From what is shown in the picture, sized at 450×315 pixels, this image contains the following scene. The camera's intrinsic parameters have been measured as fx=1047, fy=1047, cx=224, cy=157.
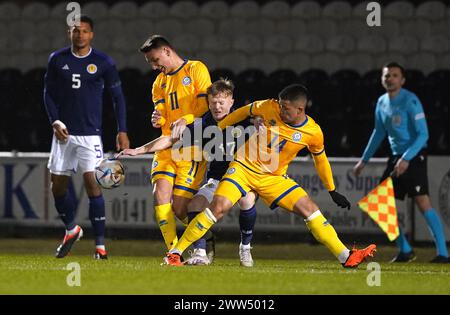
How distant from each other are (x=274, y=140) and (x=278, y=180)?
30 centimetres

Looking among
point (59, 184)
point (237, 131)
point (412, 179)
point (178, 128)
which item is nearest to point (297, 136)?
point (237, 131)

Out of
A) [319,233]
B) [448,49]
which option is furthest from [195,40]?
[319,233]

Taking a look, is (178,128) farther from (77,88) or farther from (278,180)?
(77,88)

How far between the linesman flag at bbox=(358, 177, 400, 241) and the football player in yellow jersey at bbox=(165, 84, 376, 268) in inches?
55.6

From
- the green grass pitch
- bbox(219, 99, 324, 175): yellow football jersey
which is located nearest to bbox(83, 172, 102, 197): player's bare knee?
the green grass pitch

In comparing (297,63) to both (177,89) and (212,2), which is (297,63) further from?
(177,89)

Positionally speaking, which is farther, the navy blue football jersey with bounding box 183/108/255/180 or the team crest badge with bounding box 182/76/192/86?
the team crest badge with bounding box 182/76/192/86

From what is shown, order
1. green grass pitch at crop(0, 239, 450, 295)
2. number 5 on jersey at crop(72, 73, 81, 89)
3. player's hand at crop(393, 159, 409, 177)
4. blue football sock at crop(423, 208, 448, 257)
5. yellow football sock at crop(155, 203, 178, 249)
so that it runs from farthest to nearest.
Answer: blue football sock at crop(423, 208, 448, 257) < player's hand at crop(393, 159, 409, 177) < number 5 on jersey at crop(72, 73, 81, 89) < yellow football sock at crop(155, 203, 178, 249) < green grass pitch at crop(0, 239, 450, 295)

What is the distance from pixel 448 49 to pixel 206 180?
6.73 meters

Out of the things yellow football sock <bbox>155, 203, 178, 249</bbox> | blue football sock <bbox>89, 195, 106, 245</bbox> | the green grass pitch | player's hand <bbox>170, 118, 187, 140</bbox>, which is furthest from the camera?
blue football sock <bbox>89, 195, 106, 245</bbox>

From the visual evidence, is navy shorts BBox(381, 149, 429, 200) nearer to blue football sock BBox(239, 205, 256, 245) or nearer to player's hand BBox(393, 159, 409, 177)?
player's hand BBox(393, 159, 409, 177)

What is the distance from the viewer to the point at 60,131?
8742 millimetres

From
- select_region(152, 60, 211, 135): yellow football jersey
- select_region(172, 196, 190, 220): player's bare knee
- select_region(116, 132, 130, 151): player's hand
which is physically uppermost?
select_region(152, 60, 211, 135): yellow football jersey

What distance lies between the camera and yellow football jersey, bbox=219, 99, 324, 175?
7.66 meters
